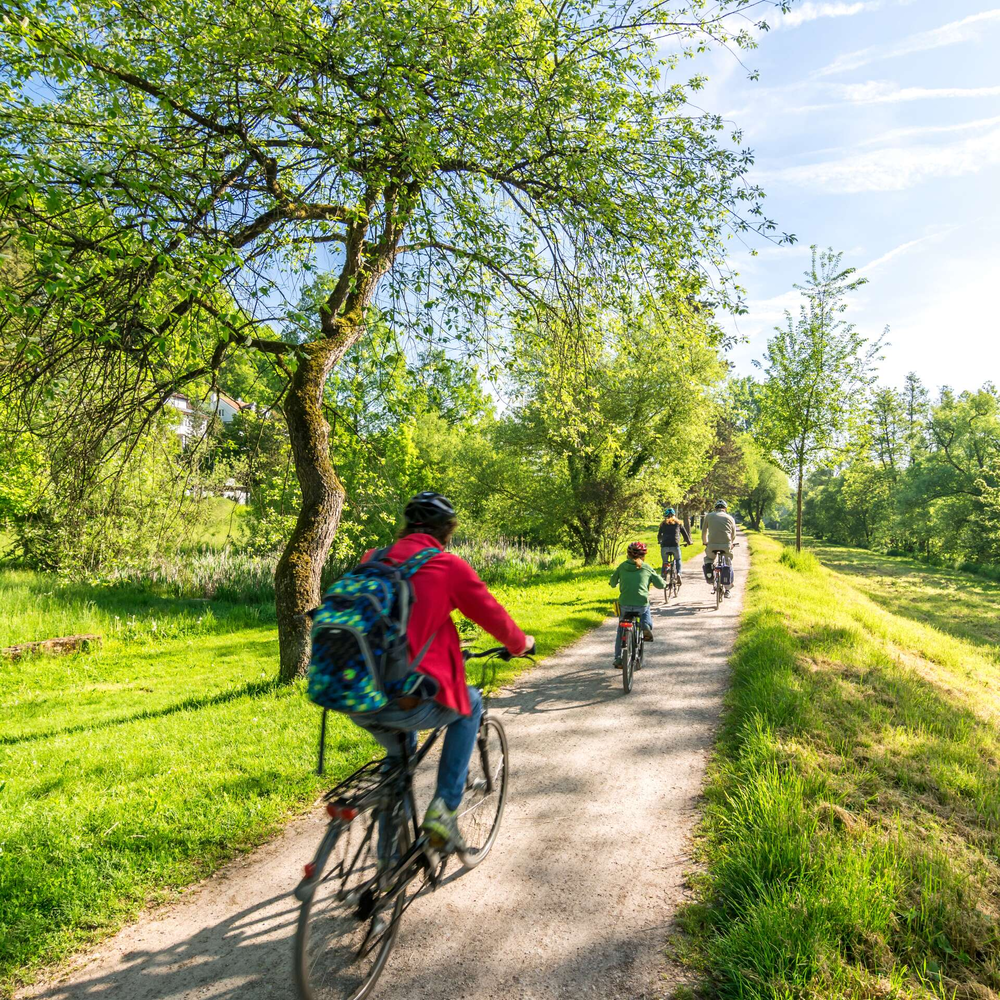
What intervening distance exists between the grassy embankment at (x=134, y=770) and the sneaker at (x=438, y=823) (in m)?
→ 1.88

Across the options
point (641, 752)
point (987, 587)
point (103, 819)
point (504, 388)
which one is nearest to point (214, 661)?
point (103, 819)

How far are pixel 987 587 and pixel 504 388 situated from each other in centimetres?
2474

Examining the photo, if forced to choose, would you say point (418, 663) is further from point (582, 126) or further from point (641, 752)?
point (582, 126)

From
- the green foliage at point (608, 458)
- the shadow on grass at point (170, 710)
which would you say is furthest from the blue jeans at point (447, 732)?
the green foliage at point (608, 458)

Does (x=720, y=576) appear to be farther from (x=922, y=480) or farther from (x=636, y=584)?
(x=922, y=480)

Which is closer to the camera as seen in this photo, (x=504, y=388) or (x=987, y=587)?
(x=504, y=388)

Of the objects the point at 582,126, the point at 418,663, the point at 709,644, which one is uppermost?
the point at 582,126

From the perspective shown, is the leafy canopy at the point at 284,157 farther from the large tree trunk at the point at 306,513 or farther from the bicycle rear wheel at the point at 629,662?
the bicycle rear wheel at the point at 629,662

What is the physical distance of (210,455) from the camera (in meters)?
9.33

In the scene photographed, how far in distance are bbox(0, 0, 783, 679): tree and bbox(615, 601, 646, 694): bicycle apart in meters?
3.98

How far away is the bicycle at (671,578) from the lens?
14144 millimetres

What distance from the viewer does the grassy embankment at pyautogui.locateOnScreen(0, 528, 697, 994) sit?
133 inches

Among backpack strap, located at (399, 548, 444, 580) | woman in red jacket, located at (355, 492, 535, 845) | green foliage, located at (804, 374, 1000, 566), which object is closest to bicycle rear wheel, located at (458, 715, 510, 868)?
woman in red jacket, located at (355, 492, 535, 845)

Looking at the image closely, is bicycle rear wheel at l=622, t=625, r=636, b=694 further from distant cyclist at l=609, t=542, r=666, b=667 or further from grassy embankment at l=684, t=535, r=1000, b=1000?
grassy embankment at l=684, t=535, r=1000, b=1000
